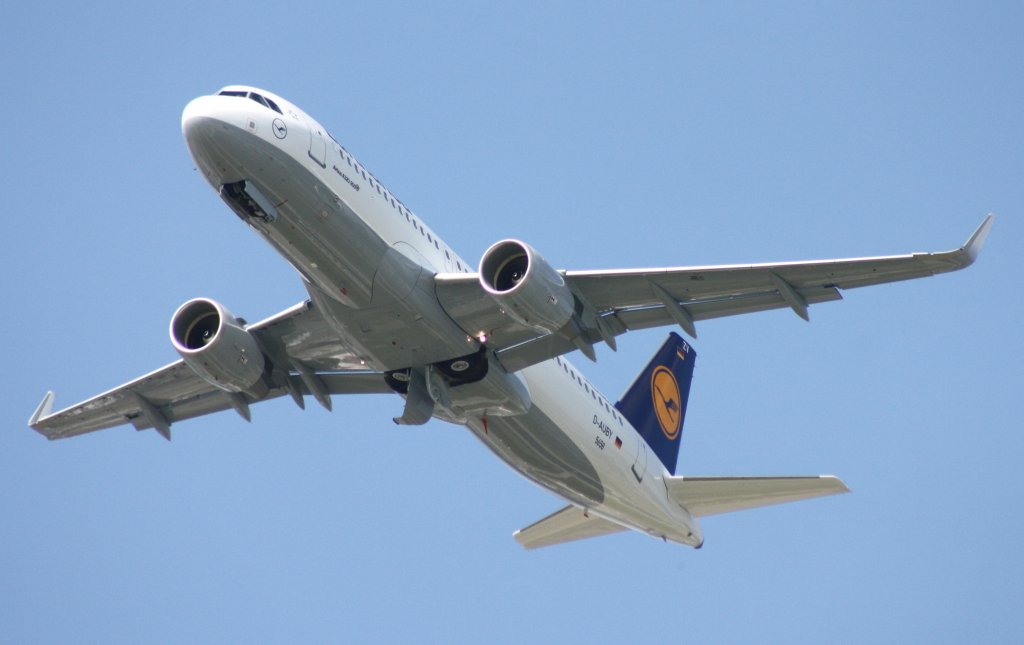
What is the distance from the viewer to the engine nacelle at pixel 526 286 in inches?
931

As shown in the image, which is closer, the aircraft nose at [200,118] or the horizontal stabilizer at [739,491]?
the aircraft nose at [200,118]

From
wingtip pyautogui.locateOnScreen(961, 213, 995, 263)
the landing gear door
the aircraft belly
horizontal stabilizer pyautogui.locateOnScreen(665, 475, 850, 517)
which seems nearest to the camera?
wingtip pyautogui.locateOnScreen(961, 213, 995, 263)

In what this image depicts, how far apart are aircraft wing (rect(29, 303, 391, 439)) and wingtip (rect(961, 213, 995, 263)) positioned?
12.3 metres

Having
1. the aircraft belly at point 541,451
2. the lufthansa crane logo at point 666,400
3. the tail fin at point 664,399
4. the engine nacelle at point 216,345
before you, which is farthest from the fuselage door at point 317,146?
the lufthansa crane logo at point 666,400

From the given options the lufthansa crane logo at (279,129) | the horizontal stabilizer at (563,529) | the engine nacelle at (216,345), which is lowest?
Answer: the horizontal stabilizer at (563,529)

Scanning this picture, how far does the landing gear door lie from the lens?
99.6 feet

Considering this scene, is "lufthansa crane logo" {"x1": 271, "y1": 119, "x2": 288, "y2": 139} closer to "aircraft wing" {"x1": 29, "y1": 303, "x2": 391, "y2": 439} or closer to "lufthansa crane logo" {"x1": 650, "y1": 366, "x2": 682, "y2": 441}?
"aircraft wing" {"x1": 29, "y1": 303, "x2": 391, "y2": 439}

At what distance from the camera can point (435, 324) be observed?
25203 millimetres

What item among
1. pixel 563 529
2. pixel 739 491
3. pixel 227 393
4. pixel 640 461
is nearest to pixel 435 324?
pixel 227 393

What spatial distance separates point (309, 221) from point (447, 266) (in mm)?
3355

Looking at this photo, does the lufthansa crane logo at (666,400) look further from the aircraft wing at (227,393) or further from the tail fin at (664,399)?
the aircraft wing at (227,393)

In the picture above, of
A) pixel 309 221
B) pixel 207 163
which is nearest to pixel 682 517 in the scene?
pixel 309 221

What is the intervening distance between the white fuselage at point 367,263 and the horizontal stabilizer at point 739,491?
2.54m

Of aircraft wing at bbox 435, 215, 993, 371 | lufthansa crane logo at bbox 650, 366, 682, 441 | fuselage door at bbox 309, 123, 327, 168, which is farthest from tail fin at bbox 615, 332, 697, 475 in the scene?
fuselage door at bbox 309, 123, 327, 168
